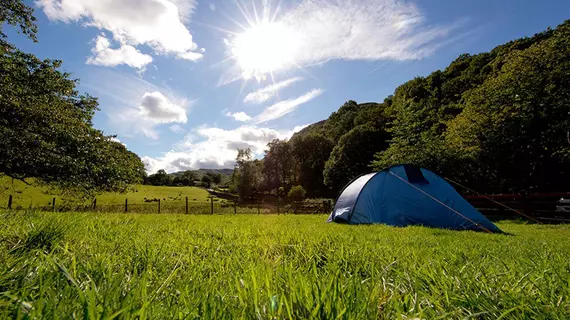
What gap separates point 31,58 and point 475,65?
39207 millimetres

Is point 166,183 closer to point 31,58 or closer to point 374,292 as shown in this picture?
point 31,58

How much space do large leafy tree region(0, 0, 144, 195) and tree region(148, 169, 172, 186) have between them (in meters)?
71.1

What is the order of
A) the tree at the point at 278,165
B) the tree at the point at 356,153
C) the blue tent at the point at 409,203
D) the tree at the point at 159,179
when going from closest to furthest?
the blue tent at the point at 409,203
the tree at the point at 356,153
the tree at the point at 278,165
the tree at the point at 159,179

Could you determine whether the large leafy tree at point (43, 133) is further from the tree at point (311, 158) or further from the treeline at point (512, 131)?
the tree at point (311, 158)

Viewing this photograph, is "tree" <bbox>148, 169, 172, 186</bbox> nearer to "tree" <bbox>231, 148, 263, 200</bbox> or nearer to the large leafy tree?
"tree" <bbox>231, 148, 263, 200</bbox>

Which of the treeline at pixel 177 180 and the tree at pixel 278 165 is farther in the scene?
the treeline at pixel 177 180

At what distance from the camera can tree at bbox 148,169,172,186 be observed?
80500 mm

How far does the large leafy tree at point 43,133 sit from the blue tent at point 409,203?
35.8 ft

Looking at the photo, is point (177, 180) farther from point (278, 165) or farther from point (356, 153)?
point (356, 153)

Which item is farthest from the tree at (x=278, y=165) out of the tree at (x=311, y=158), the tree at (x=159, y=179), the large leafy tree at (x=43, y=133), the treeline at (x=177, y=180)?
the tree at (x=159, y=179)

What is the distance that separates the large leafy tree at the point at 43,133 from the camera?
9.88 metres

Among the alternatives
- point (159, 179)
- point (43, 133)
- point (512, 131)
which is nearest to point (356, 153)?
point (512, 131)

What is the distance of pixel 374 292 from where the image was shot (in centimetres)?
118

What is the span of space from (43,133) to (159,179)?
76.3 metres
